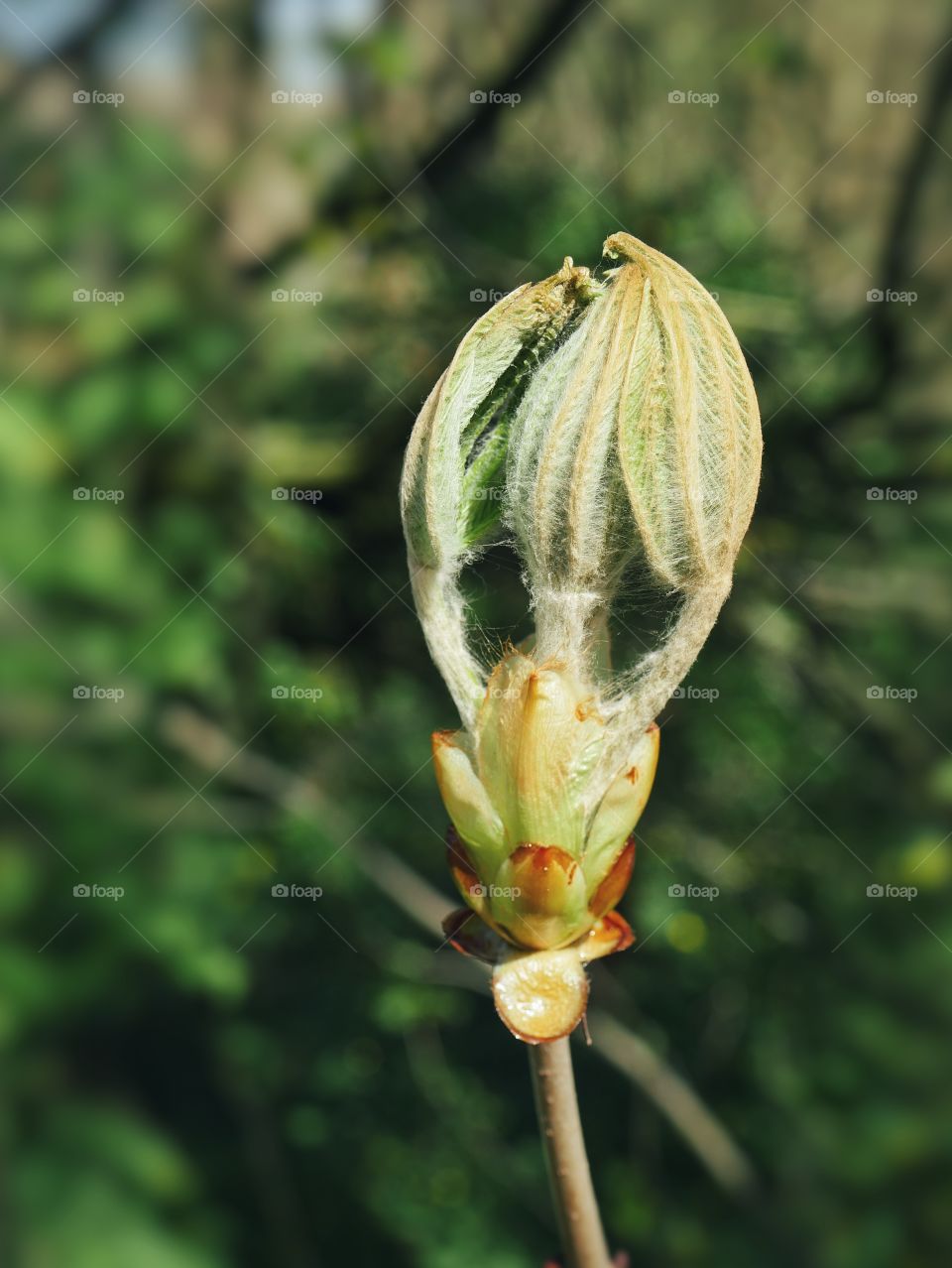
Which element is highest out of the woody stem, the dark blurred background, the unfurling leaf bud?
the unfurling leaf bud

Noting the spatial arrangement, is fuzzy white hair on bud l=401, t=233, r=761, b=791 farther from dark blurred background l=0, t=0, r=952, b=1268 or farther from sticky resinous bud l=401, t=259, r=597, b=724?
dark blurred background l=0, t=0, r=952, b=1268

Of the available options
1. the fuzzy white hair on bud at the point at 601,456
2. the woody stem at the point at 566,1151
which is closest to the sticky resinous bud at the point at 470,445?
the fuzzy white hair on bud at the point at 601,456

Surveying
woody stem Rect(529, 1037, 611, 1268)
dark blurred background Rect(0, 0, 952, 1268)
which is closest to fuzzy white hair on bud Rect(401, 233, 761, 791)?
woody stem Rect(529, 1037, 611, 1268)

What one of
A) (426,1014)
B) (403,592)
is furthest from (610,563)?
(426,1014)

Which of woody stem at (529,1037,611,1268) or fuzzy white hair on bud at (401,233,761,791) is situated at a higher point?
fuzzy white hair on bud at (401,233,761,791)

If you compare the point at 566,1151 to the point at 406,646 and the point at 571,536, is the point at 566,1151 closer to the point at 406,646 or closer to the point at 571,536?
the point at 571,536

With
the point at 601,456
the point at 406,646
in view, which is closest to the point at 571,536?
the point at 601,456
